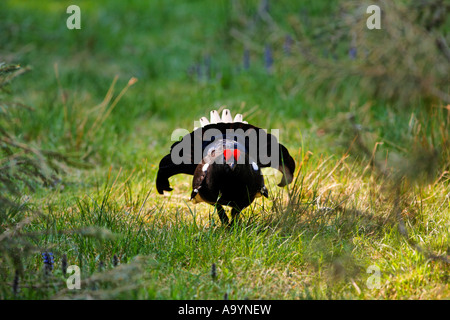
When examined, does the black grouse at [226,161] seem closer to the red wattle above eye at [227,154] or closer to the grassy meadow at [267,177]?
the red wattle above eye at [227,154]

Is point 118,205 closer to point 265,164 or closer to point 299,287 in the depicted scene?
point 265,164

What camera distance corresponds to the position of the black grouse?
9.78 feet

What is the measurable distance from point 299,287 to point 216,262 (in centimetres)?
49

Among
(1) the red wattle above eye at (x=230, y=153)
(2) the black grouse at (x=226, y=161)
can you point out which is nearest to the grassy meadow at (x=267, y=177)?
(2) the black grouse at (x=226, y=161)

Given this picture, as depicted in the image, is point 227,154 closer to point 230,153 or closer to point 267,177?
point 230,153

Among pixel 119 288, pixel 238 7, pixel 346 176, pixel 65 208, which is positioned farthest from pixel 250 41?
pixel 119 288

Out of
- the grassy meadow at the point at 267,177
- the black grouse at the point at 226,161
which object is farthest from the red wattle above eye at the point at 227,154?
the grassy meadow at the point at 267,177

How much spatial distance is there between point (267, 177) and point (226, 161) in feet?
4.49

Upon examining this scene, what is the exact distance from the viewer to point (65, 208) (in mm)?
3777

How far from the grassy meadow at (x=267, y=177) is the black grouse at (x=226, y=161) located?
7.8 inches

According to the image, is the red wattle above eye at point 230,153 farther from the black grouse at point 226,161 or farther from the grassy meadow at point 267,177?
the grassy meadow at point 267,177

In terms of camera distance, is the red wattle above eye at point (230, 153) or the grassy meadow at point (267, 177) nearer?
the grassy meadow at point (267, 177)

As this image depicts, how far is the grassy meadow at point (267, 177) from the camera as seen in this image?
8.86 ft

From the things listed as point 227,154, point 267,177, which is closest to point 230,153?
point 227,154
